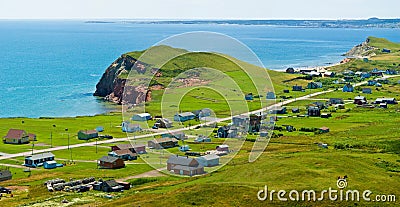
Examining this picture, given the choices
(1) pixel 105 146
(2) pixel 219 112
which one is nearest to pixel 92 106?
(2) pixel 219 112

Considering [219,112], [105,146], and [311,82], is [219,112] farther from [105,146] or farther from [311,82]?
[311,82]

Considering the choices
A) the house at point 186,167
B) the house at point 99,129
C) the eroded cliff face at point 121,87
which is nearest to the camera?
the house at point 186,167

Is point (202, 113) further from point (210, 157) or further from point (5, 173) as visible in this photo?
point (5, 173)

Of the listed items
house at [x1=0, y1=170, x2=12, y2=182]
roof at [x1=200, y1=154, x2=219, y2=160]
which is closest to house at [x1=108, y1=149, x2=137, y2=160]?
roof at [x1=200, y1=154, x2=219, y2=160]

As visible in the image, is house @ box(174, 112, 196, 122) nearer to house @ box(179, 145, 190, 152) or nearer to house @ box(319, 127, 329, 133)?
house @ box(179, 145, 190, 152)

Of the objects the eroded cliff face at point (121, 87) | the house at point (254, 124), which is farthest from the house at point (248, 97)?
the house at point (254, 124)

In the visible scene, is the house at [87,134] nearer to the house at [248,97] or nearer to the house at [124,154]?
the house at [124,154]
